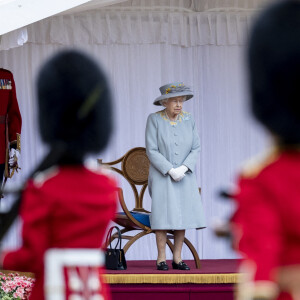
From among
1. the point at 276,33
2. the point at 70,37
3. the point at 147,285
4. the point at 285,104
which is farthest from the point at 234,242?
the point at 70,37

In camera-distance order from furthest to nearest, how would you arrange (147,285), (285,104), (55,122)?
(147,285), (55,122), (285,104)

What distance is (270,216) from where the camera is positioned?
6.51 feet

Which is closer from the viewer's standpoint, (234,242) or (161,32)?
(234,242)

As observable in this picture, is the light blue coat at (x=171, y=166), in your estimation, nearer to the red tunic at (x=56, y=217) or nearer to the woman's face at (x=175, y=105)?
the woman's face at (x=175, y=105)

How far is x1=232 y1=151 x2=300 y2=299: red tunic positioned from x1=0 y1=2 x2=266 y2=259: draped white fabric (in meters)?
6.61

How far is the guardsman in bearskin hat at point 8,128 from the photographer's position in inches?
256

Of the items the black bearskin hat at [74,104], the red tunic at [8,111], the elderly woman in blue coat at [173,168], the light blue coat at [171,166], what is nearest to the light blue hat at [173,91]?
the elderly woman in blue coat at [173,168]

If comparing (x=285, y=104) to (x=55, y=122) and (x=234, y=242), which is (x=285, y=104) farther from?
(x=55, y=122)

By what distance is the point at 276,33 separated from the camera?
82.5 inches

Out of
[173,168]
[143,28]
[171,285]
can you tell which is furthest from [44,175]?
[143,28]

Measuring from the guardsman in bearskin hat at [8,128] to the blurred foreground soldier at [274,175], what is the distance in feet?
14.8

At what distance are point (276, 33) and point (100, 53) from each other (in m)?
6.83

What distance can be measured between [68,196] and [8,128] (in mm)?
4405

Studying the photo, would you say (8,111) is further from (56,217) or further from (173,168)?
(56,217)
